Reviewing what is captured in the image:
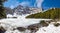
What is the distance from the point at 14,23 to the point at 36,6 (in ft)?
1.06

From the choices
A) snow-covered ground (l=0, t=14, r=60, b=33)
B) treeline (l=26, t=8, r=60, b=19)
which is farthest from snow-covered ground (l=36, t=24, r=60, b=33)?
treeline (l=26, t=8, r=60, b=19)

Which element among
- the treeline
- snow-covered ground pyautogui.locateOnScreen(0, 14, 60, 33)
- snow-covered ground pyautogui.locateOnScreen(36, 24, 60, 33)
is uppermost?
the treeline

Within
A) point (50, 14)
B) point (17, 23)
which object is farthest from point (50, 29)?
point (17, 23)

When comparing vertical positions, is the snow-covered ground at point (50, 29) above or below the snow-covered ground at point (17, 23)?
below

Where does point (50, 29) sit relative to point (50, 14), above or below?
below

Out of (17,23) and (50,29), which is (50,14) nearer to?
(50,29)

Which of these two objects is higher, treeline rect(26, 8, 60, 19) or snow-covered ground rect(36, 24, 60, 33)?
treeline rect(26, 8, 60, 19)

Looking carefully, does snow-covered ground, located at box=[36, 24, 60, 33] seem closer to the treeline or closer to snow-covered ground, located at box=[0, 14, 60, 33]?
snow-covered ground, located at box=[0, 14, 60, 33]

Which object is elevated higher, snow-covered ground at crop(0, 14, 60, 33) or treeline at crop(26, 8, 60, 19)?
treeline at crop(26, 8, 60, 19)

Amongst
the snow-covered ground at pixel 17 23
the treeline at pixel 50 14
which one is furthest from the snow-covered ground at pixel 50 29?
the treeline at pixel 50 14

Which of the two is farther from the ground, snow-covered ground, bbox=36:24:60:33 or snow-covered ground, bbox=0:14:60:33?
snow-covered ground, bbox=0:14:60:33

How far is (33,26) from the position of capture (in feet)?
4.60

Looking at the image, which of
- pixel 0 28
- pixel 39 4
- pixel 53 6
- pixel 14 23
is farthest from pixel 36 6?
pixel 0 28

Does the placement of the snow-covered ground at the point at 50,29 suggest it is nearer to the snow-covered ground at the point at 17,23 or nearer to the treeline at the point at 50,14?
the snow-covered ground at the point at 17,23
